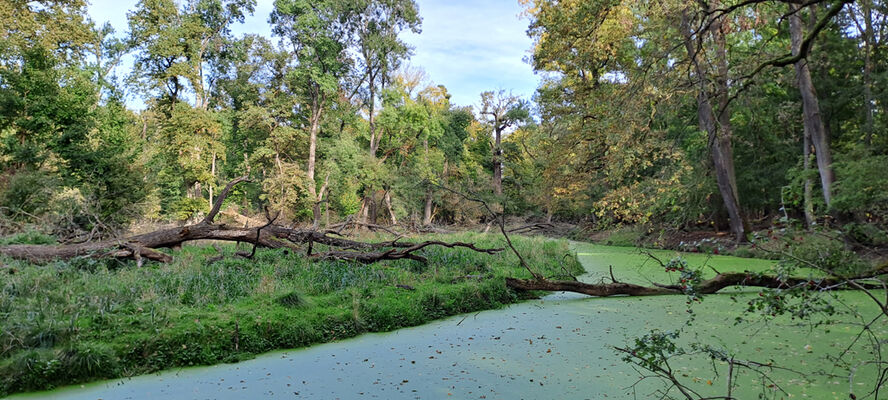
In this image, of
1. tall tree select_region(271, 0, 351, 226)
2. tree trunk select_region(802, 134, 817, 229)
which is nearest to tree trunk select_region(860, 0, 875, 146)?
tree trunk select_region(802, 134, 817, 229)

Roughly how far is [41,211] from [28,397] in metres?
10.3

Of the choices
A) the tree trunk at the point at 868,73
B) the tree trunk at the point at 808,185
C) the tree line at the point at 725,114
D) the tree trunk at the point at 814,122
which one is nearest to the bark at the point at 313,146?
the tree line at the point at 725,114

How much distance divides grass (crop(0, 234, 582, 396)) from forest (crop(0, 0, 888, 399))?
3cm

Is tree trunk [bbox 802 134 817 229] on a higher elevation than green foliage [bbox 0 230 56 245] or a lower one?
higher

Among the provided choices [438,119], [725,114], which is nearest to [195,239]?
[725,114]

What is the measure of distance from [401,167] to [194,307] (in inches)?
829

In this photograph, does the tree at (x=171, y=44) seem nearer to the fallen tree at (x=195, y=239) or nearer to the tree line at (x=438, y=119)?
the tree line at (x=438, y=119)

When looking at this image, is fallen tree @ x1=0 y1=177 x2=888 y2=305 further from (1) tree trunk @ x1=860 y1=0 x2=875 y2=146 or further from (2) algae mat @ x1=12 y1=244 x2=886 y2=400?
(1) tree trunk @ x1=860 y1=0 x2=875 y2=146

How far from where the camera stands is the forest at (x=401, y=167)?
4473mm

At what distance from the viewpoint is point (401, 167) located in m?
26.1

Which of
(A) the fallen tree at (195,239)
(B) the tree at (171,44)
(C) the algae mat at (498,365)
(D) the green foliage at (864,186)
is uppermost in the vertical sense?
(B) the tree at (171,44)

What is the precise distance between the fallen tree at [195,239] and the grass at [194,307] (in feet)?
0.67

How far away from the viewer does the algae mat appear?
3.46 metres

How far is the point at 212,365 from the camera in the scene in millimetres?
4250
